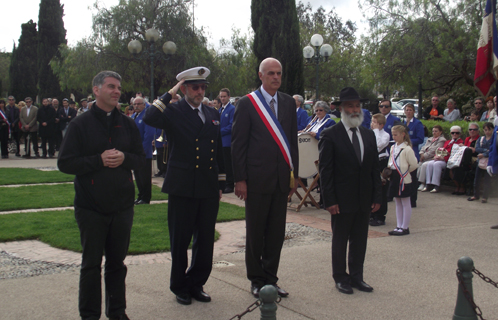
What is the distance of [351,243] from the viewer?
16.8 feet

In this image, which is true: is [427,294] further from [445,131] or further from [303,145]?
[445,131]

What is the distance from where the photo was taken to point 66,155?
12.4ft

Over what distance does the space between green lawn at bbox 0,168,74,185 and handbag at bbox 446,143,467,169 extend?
9412 mm

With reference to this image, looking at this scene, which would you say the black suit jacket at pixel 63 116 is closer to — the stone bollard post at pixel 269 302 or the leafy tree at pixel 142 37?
the leafy tree at pixel 142 37

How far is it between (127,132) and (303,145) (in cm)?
576

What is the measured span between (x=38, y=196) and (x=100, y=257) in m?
7.31

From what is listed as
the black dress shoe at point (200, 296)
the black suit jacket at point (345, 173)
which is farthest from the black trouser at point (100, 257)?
the black suit jacket at point (345, 173)

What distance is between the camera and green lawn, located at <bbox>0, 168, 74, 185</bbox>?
12.8m

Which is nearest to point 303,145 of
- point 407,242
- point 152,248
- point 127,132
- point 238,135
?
point 407,242

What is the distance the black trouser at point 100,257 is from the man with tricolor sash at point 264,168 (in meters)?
1.18

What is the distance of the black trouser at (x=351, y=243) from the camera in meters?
5.00

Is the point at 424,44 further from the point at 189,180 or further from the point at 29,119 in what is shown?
the point at 189,180

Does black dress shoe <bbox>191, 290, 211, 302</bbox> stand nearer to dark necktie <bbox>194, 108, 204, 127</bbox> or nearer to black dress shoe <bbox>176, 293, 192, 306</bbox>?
black dress shoe <bbox>176, 293, 192, 306</bbox>

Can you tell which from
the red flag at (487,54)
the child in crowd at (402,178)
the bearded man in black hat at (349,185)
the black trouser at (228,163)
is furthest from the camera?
the black trouser at (228,163)
